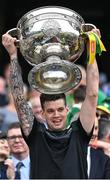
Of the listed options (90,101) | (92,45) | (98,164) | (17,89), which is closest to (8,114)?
(98,164)

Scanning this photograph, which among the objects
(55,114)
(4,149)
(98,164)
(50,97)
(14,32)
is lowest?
(98,164)

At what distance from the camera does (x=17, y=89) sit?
22.5 feet

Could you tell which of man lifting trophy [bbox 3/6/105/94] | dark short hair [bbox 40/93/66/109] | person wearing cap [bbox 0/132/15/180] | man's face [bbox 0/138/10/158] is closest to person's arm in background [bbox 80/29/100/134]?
man lifting trophy [bbox 3/6/105/94]

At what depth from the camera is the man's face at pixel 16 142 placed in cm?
792

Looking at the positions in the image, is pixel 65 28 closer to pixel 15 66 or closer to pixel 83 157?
pixel 15 66

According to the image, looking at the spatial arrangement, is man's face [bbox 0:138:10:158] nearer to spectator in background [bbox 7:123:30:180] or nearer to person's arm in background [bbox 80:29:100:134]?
spectator in background [bbox 7:123:30:180]

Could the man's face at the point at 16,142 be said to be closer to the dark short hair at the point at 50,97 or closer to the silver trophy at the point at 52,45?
the dark short hair at the point at 50,97

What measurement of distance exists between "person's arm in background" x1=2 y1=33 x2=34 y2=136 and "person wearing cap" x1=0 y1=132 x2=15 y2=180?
0.82 meters

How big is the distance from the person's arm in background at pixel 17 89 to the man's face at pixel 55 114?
0.15 meters

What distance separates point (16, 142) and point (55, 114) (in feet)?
4.47

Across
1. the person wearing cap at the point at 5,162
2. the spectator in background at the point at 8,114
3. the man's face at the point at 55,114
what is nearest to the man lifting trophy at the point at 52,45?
the man's face at the point at 55,114

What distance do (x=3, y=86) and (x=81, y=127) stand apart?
4.74 m

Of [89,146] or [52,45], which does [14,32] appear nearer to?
[52,45]

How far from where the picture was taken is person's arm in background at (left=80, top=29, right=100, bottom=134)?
6672 mm
